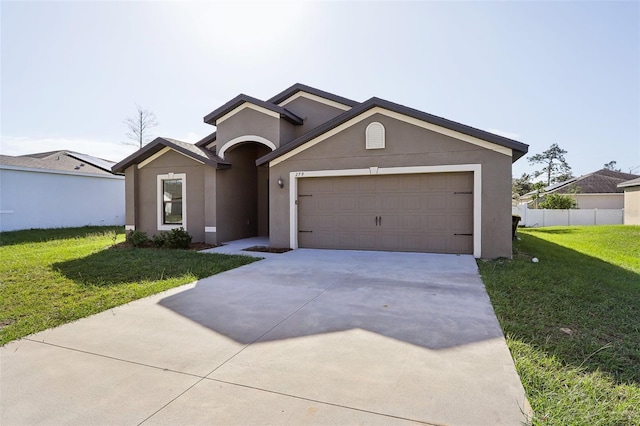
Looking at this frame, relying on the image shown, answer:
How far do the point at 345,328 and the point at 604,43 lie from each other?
1332 centimetres

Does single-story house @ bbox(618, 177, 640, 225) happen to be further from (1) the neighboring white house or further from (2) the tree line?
(2) the tree line

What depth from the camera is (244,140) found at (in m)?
12.6

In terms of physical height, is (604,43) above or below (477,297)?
above

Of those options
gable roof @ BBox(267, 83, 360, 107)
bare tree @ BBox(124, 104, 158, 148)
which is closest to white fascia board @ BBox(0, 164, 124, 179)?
gable roof @ BBox(267, 83, 360, 107)

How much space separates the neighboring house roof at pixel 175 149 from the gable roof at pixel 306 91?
12.1 ft

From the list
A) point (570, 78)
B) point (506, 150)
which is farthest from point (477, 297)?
point (570, 78)

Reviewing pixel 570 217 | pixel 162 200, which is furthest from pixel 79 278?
pixel 570 217

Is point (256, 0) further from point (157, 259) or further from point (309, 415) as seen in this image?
point (309, 415)

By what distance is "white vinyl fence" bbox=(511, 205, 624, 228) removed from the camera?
2480 centimetres

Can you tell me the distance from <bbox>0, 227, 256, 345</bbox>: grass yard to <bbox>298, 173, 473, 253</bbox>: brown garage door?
9.39 ft

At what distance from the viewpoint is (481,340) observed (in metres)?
3.77

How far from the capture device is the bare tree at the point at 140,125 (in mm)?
33938

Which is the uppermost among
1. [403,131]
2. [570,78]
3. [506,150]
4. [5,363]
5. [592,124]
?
[592,124]

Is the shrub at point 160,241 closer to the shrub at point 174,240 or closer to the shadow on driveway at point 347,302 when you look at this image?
the shrub at point 174,240
